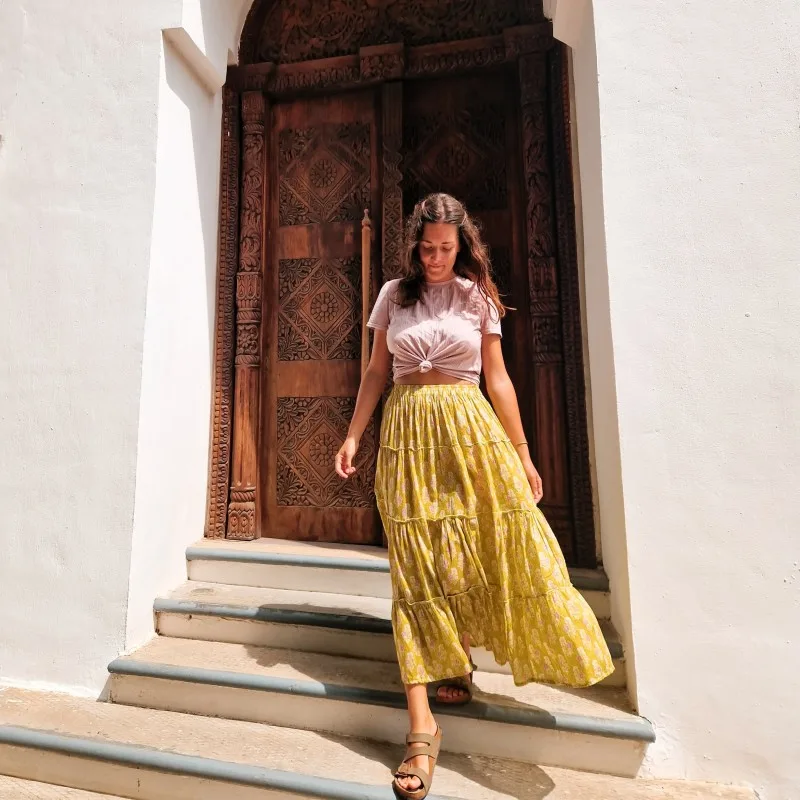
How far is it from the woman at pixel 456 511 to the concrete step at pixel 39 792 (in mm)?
1083

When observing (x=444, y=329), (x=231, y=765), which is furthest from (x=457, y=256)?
(x=231, y=765)

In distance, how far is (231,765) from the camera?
1.58 metres

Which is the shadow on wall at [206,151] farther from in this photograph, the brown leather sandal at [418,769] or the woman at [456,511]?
the brown leather sandal at [418,769]

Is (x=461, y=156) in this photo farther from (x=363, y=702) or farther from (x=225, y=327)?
(x=363, y=702)

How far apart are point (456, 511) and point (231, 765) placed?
106 cm

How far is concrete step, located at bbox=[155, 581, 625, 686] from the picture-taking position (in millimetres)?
1977

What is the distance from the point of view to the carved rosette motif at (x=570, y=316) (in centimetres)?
232

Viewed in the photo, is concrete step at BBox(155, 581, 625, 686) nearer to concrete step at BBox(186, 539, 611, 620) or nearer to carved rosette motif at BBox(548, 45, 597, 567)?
concrete step at BBox(186, 539, 611, 620)

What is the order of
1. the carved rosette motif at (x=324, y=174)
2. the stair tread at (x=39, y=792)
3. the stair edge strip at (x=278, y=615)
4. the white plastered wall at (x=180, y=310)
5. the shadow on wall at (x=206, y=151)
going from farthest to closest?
the carved rosette motif at (x=324, y=174) < the shadow on wall at (x=206, y=151) < the white plastered wall at (x=180, y=310) < the stair edge strip at (x=278, y=615) < the stair tread at (x=39, y=792)

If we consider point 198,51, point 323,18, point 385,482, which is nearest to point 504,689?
point 385,482

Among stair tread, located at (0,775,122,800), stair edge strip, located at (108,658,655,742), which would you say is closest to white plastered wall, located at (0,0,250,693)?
stair edge strip, located at (108,658,655,742)

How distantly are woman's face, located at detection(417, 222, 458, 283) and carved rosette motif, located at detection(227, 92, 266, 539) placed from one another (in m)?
1.44

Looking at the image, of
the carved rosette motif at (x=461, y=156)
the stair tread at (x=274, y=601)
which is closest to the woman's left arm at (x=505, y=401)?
the stair tread at (x=274, y=601)

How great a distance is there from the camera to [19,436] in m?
2.23
